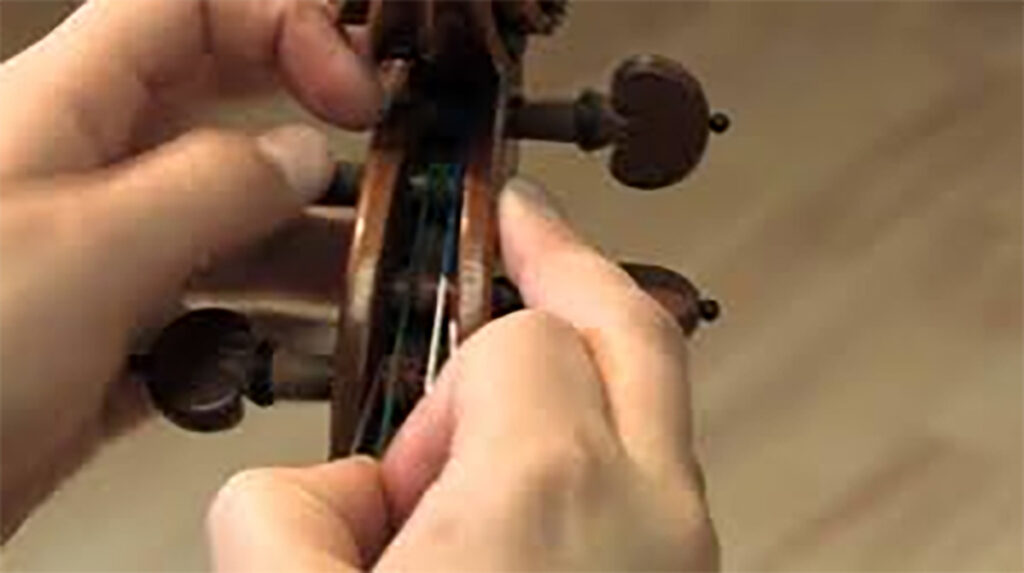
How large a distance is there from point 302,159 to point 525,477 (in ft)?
1.00

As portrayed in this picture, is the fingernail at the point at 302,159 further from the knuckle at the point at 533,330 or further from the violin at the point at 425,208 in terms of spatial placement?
the knuckle at the point at 533,330

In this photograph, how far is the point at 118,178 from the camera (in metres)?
0.81

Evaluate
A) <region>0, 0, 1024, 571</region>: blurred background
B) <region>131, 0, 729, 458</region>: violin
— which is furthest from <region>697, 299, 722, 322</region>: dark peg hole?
<region>0, 0, 1024, 571</region>: blurred background

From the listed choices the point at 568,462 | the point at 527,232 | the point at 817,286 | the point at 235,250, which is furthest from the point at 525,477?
the point at 817,286

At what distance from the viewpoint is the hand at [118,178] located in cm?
78

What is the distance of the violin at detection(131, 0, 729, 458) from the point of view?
0.82 m

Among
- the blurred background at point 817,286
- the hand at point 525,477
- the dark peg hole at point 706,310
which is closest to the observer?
the hand at point 525,477

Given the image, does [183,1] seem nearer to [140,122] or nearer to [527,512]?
[140,122]

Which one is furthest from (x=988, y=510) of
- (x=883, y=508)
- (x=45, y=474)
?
(x=45, y=474)

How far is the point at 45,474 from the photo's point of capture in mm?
832

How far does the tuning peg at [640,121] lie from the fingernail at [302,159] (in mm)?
75

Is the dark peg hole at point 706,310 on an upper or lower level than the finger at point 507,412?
lower

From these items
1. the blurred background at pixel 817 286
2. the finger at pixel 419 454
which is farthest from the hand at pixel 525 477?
the blurred background at pixel 817 286

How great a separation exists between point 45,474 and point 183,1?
0.18 metres
